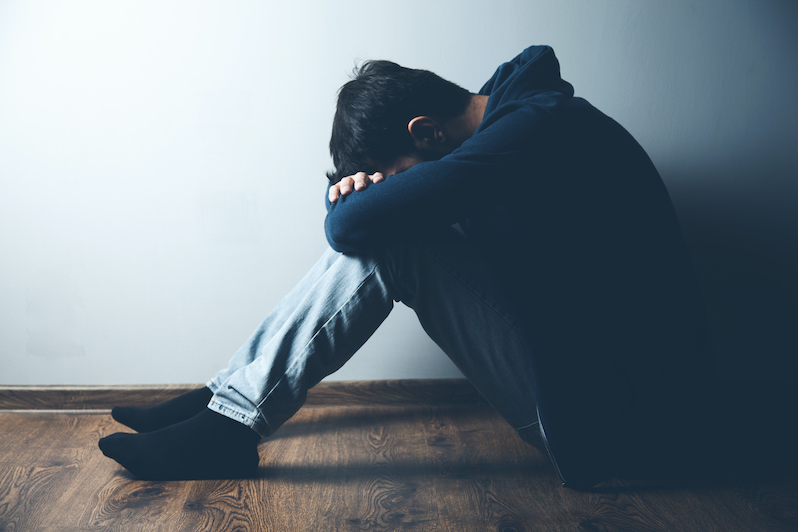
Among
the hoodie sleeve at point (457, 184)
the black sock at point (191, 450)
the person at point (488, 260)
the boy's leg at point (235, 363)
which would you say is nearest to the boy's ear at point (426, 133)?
the person at point (488, 260)

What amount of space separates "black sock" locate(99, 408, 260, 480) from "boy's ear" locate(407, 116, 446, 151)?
0.56 metres

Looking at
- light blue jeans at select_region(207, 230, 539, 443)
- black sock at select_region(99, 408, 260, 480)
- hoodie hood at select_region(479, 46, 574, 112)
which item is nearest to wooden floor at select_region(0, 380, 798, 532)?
black sock at select_region(99, 408, 260, 480)

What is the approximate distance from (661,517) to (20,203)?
56.7 inches

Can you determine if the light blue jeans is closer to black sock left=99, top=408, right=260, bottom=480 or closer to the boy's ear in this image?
black sock left=99, top=408, right=260, bottom=480

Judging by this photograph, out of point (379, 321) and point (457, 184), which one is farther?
point (379, 321)

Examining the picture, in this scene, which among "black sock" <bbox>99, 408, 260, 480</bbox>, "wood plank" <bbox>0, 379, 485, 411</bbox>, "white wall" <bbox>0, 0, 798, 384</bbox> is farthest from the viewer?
"wood plank" <bbox>0, 379, 485, 411</bbox>

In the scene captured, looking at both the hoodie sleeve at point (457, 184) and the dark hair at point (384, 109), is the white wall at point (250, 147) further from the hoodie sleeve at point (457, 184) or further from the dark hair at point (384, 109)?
the hoodie sleeve at point (457, 184)

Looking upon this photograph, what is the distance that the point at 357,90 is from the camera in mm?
879

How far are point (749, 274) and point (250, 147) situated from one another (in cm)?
119

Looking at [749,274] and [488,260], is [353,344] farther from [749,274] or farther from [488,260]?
[749,274]

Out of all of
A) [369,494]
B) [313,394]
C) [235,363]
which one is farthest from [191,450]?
[313,394]

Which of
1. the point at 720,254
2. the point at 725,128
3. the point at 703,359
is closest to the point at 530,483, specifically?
the point at 703,359

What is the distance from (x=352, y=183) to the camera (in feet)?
2.74

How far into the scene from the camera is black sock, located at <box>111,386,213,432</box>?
100cm
